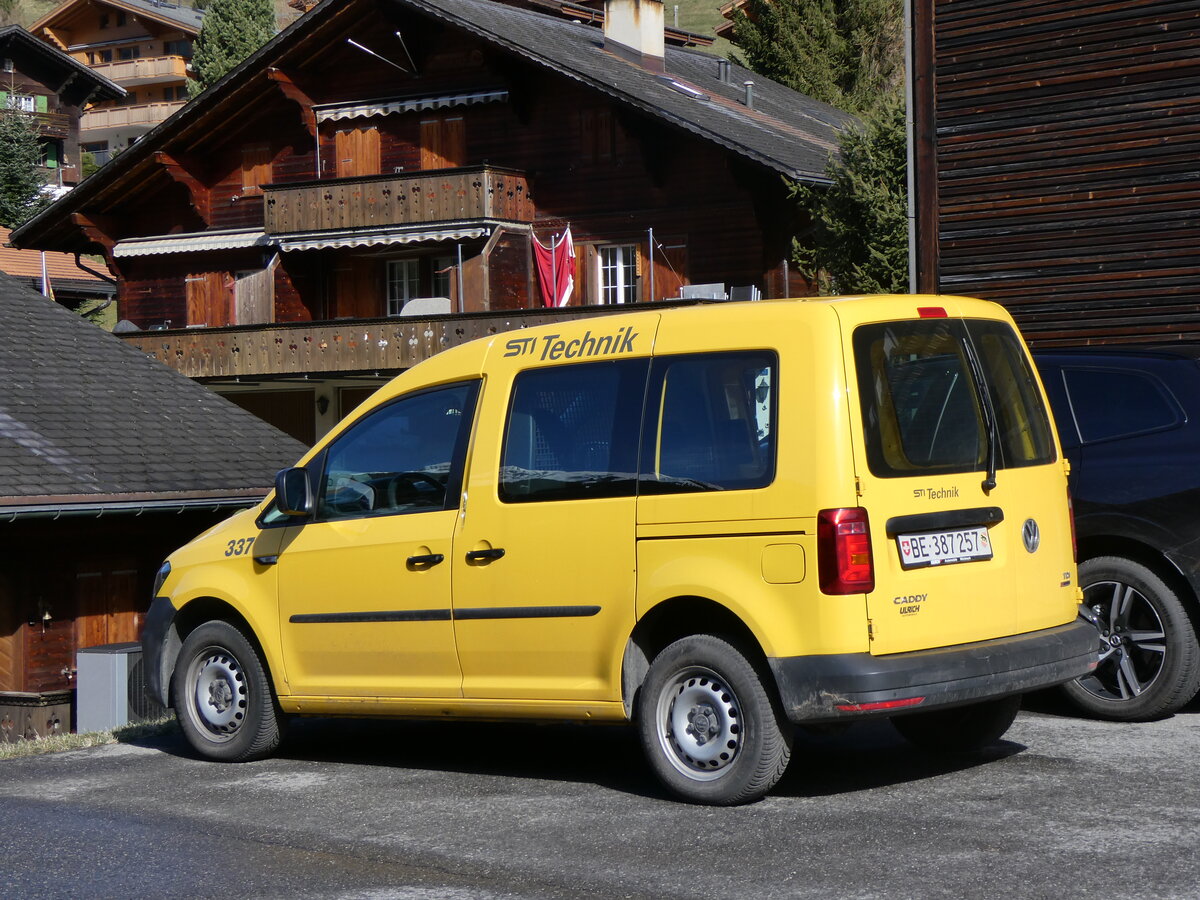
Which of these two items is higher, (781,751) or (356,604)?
(356,604)

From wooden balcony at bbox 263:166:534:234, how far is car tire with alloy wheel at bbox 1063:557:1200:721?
27.1m

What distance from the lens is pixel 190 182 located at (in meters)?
40.2

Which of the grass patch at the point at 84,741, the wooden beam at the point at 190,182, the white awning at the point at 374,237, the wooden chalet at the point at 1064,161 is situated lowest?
the grass patch at the point at 84,741

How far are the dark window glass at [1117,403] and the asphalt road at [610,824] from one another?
1.48 m

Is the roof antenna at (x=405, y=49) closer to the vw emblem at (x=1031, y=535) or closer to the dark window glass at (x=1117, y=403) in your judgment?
the dark window glass at (x=1117, y=403)

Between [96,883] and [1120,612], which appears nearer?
[96,883]

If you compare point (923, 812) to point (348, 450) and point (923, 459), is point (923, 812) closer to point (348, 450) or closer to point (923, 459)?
point (923, 459)

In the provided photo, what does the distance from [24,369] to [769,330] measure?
1641cm

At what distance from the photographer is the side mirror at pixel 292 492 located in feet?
28.8

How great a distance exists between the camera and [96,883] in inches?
252

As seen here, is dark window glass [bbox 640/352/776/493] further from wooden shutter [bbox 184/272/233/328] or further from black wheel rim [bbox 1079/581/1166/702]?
wooden shutter [bbox 184/272/233/328]

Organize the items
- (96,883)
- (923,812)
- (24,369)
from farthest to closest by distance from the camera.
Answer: (24,369)
(923,812)
(96,883)

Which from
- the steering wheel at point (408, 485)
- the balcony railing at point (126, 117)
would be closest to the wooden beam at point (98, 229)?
the steering wheel at point (408, 485)

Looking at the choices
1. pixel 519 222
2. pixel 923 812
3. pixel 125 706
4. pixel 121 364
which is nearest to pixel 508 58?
pixel 519 222
